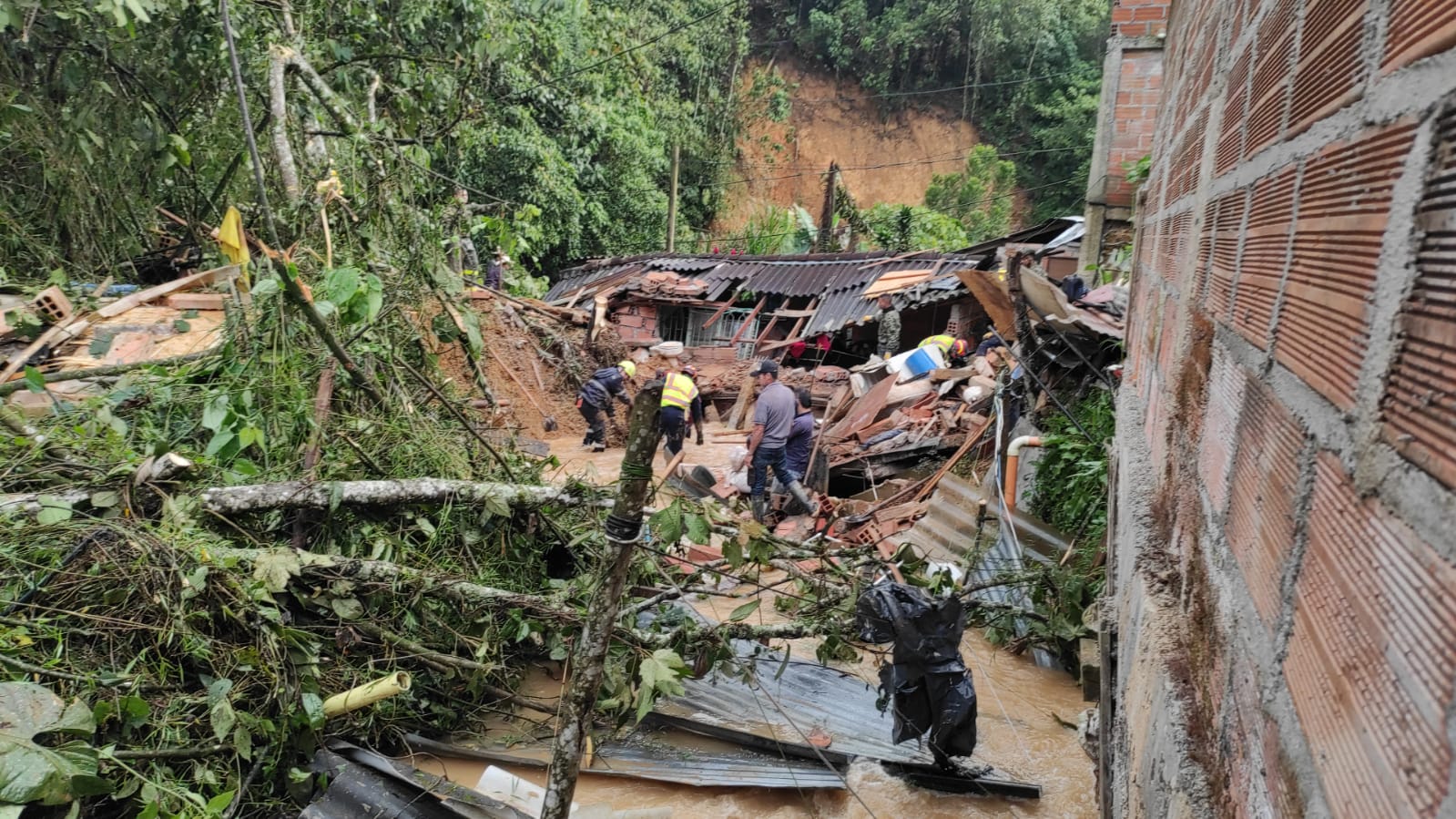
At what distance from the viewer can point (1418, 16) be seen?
575mm

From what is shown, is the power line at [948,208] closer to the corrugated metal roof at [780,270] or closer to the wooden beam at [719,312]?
the corrugated metal roof at [780,270]

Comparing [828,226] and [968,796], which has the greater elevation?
[828,226]

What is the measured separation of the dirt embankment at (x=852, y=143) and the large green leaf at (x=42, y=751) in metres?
29.2

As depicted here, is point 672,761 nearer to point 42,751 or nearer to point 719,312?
point 42,751

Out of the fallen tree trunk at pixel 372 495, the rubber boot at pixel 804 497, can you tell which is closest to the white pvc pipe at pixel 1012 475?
the rubber boot at pixel 804 497

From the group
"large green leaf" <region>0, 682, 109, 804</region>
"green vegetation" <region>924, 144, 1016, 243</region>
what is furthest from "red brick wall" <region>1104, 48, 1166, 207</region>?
"green vegetation" <region>924, 144, 1016, 243</region>

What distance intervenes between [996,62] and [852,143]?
5904 millimetres

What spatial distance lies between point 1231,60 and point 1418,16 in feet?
4.18

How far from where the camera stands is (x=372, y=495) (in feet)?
13.9

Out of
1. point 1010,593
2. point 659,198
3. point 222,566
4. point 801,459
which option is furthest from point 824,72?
point 222,566

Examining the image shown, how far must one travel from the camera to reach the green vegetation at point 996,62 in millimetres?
27641

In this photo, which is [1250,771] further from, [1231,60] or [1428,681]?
[1231,60]

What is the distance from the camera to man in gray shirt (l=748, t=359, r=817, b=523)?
8.46 meters

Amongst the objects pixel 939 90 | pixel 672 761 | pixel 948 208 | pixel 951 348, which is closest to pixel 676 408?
pixel 951 348
